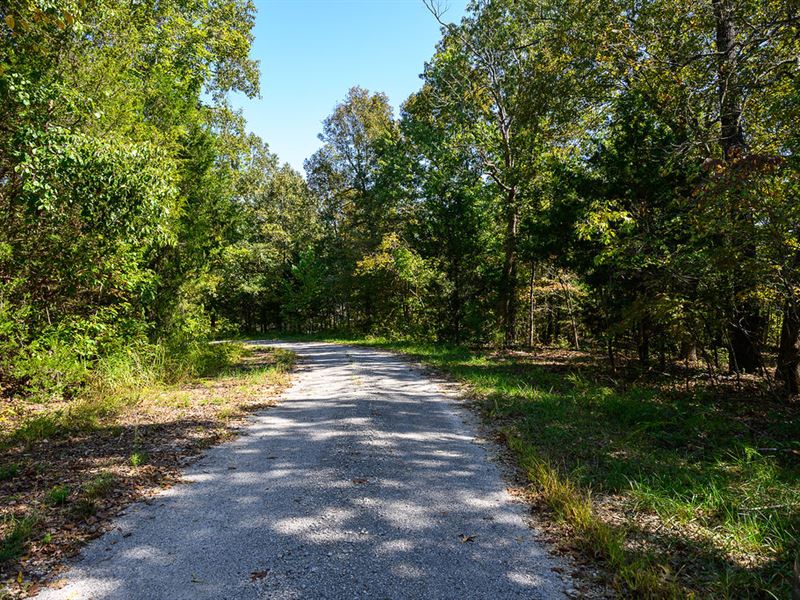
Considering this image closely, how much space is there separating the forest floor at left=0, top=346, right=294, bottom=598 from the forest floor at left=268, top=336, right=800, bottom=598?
12.0 feet

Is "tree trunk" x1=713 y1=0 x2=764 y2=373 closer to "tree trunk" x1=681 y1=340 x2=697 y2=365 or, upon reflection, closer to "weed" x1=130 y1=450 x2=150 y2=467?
"tree trunk" x1=681 y1=340 x2=697 y2=365

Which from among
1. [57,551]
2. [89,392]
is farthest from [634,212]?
[89,392]

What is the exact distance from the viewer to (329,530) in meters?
3.23

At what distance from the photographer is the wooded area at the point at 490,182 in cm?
639

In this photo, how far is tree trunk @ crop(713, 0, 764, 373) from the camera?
6.94m

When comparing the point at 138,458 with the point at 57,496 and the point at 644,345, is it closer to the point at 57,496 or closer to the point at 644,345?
the point at 57,496

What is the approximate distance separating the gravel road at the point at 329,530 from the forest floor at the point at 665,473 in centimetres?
48

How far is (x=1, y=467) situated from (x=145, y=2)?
41.7 ft

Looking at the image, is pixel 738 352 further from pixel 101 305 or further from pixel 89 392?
pixel 101 305

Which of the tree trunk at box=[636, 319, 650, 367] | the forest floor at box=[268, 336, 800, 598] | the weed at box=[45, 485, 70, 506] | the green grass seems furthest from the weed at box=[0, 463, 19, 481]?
the tree trunk at box=[636, 319, 650, 367]

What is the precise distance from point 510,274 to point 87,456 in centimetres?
1383

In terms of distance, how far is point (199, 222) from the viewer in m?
11.8

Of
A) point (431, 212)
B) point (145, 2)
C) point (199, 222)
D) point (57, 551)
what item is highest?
point (145, 2)

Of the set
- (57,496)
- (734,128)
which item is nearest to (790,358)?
(734,128)
